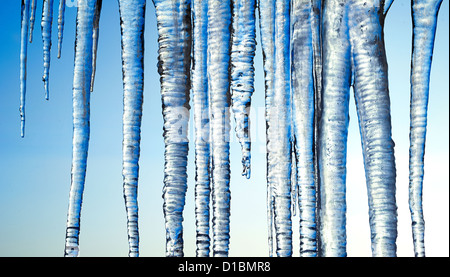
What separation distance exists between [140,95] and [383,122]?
0.63 meters

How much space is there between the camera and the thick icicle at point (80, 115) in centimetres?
122

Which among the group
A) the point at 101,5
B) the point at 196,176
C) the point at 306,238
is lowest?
the point at 306,238

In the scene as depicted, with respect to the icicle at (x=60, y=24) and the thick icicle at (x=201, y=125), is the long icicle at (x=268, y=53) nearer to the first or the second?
the thick icicle at (x=201, y=125)

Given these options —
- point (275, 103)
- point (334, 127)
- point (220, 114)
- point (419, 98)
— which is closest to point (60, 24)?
point (220, 114)

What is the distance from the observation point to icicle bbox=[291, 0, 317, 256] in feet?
3.95

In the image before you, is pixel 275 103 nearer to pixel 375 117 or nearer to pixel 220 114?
pixel 220 114

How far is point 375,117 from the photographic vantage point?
1.22m

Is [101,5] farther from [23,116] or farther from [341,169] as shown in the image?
[341,169]

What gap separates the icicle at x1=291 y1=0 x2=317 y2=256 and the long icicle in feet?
0.18

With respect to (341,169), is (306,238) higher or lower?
lower

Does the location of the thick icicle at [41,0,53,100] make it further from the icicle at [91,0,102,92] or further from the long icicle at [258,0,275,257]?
the long icicle at [258,0,275,257]

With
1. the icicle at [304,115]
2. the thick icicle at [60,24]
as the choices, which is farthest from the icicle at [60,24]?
the icicle at [304,115]

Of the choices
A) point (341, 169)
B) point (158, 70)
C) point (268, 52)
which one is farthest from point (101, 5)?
point (341, 169)

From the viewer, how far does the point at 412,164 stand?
3.96 ft
